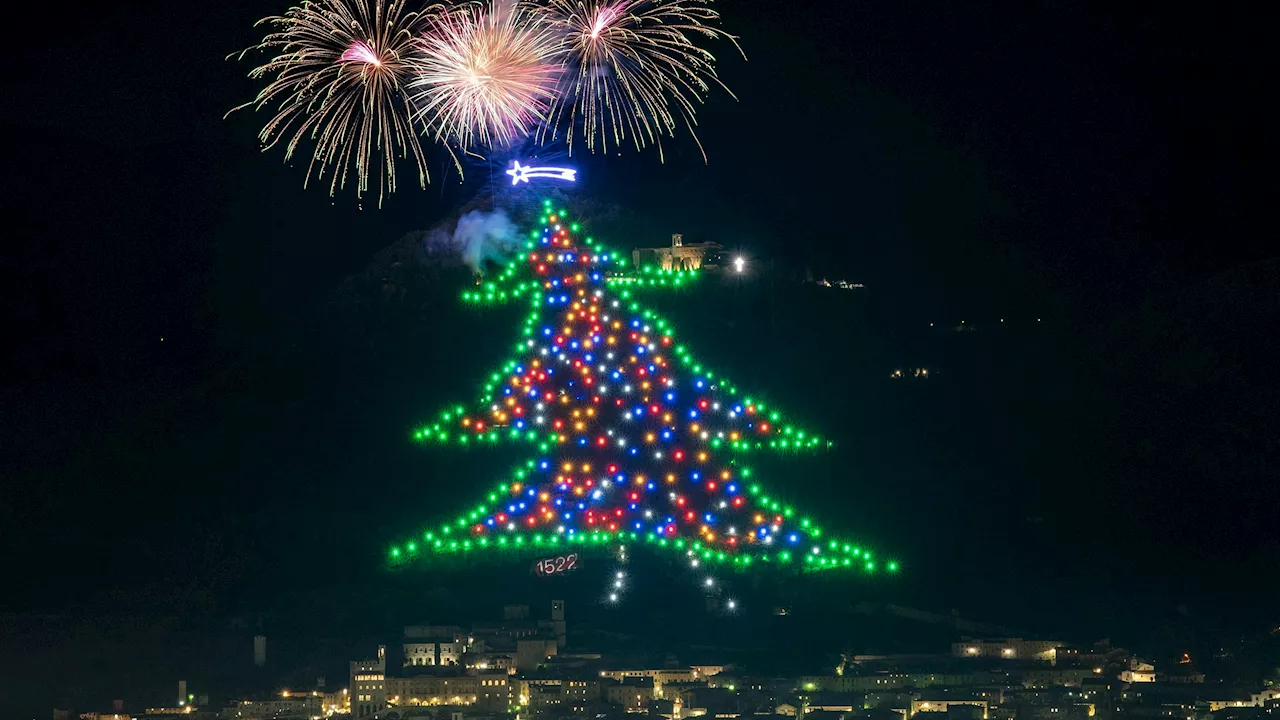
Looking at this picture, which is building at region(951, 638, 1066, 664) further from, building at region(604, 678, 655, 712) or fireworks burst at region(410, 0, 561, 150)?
fireworks burst at region(410, 0, 561, 150)

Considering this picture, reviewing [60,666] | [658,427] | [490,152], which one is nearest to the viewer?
[60,666]

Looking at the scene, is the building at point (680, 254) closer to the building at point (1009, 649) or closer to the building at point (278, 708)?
the building at point (1009, 649)

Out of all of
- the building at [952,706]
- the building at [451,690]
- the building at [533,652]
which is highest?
the building at [533,652]

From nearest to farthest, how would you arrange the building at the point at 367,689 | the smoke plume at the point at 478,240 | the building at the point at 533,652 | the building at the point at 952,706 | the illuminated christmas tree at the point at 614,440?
the building at the point at 952,706, the building at the point at 367,689, the building at the point at 533,652, the illuminated christmas tree at the point at 614,440, the smoke plume at the point at 478,240

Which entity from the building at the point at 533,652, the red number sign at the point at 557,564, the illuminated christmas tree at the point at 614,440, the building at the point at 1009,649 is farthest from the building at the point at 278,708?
the building at the point at 1009,649

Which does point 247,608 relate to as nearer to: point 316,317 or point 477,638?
point 477,638

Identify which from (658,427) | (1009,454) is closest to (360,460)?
(658,427)

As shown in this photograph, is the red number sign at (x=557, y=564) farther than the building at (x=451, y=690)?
Yes
